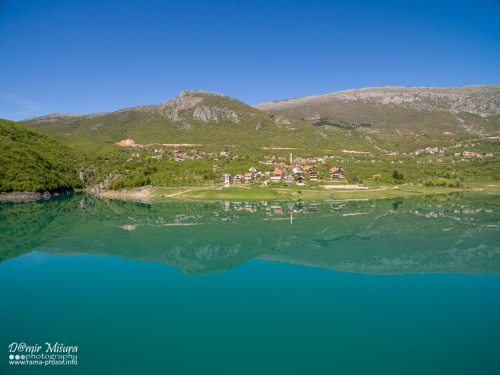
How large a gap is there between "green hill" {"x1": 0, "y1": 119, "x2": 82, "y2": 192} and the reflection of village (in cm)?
2179

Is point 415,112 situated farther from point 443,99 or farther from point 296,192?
point 296,192

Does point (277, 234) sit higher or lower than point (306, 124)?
lower

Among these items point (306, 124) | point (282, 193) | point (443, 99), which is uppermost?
point (443, 99)

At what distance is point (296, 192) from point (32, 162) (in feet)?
116

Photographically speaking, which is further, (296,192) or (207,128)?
(207,128)

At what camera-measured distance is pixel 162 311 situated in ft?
30.8

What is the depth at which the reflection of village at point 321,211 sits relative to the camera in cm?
2291

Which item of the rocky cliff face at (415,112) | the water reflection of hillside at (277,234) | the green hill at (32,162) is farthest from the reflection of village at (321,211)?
the rocky cliff face at (415,112)

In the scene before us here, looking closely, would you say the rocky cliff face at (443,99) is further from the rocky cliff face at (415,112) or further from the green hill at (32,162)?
the green hill at (32,162)

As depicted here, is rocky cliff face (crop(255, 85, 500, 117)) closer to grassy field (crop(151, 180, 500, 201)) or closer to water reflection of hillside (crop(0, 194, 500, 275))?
grassy field (crop(151, 180, 500, 201))

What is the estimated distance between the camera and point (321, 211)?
85.9 feet

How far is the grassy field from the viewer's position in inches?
1323

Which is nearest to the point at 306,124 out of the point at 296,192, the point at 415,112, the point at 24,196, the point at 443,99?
the point at 415,112

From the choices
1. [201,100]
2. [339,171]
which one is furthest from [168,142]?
[339,171]
